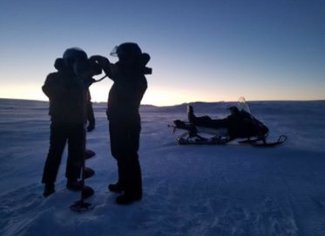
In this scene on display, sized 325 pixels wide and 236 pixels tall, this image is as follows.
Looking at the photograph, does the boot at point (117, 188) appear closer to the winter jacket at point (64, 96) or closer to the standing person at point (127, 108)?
the standing person at point (127, 108)

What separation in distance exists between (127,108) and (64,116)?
85 centimetres

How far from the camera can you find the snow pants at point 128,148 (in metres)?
3.64

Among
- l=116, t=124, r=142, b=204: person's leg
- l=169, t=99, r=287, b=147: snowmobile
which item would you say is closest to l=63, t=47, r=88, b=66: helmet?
l=116, t=124, r=142, b=204: person's leg

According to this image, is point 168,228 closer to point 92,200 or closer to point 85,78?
point 92,200

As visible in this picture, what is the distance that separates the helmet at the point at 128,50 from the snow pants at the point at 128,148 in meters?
0.73

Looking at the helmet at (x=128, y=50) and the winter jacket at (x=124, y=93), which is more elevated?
the helmet at (x=128, y=50)

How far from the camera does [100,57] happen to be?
343cm

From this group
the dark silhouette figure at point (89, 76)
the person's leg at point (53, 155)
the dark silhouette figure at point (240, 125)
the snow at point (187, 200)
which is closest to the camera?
the snow at point (187, 200)

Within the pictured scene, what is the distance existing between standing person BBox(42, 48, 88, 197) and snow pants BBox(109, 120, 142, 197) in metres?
0.46

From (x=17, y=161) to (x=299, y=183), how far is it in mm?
5389

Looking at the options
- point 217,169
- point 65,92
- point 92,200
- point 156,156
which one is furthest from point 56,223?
point 156,156

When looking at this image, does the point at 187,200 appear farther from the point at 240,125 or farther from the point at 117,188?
the point at 240,125

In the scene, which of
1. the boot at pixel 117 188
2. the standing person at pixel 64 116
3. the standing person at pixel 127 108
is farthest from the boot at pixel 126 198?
the standing person at pixel 64 116

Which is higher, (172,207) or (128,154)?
(128,154)
